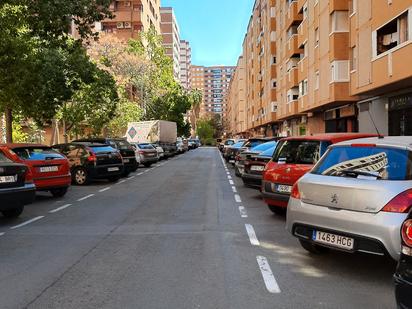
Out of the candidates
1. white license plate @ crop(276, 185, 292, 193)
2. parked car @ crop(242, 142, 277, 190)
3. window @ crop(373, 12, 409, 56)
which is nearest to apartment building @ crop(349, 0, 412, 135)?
window @ crop(373, 12, 409, 56)

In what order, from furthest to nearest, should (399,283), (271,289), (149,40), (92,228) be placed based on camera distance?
(149,40), (92,228), (271,289), (399,283)

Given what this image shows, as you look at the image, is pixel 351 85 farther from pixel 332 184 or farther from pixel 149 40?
pixel 149 40

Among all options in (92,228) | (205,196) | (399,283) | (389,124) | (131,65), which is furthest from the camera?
(131,65)

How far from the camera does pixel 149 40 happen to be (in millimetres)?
57000

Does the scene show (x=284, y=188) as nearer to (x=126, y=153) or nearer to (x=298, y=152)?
(x=298, y=152)

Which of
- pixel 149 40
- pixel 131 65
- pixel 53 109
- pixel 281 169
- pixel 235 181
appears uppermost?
pixel 149 40

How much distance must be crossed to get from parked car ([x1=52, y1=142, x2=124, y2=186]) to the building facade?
398 inches

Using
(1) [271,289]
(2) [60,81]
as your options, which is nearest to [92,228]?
(1) [271,289]

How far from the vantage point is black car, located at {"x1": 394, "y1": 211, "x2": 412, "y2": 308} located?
3.57 m

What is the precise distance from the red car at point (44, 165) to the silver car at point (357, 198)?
8.20 metres

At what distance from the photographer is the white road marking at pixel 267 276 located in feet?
16.6

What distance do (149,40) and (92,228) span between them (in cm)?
5076

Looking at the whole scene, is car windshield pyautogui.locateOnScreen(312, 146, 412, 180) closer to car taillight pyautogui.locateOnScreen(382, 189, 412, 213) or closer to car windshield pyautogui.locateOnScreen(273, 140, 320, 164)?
car taillight pyautogui.locateOnScreen(382, 189, 412, 213)

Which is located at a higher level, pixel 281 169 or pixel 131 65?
pixel 131 65
